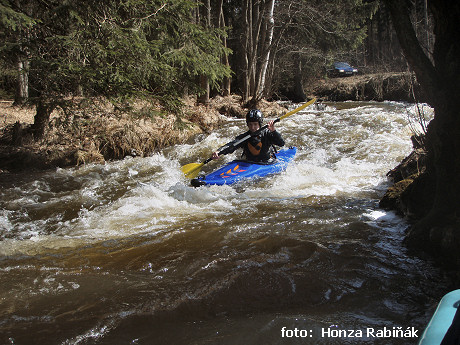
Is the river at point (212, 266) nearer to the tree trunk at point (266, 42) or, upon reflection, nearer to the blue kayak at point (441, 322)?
the blue kayak at point (441, 322)

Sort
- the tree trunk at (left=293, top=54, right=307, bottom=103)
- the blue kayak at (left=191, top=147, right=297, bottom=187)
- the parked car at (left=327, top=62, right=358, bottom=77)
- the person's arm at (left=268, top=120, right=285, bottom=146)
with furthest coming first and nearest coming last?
the parked car at (left=327, top=62, right=358, bottom=77) → the tree trunk at (left=293, top=54, right=307, bottom=103) → the person's arm at (left=268, top=120, right=285, bottom=146) → the blue kayak at (left=191, top=147, right=297, bottom=187)

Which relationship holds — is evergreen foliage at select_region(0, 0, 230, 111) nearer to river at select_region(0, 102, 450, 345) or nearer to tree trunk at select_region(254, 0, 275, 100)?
river at select_region(0, 102, 450, 345)

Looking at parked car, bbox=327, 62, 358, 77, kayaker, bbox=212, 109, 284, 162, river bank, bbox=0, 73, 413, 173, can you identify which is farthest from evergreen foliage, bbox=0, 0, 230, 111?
parked car, bbox=327, 62, 358, 77

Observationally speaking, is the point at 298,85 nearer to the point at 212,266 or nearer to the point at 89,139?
the point at 89,139

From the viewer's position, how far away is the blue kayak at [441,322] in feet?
5.74

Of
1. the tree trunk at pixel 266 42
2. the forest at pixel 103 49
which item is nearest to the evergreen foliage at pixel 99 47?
the forest at pixel 103 49

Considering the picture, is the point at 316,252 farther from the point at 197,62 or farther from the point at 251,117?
the point at 197,62

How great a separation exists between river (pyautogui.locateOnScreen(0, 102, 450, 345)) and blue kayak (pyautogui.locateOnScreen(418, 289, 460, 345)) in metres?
0.39

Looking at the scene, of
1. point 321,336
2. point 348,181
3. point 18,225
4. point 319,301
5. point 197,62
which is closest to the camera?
point 321,336

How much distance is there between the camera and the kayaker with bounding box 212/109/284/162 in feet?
21.3

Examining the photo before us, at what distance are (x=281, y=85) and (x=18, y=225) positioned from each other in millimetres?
20571

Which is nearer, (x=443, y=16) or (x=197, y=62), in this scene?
(x=443, y=16)

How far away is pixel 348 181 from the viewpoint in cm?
618

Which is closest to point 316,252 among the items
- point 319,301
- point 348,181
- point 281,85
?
point 319,301
